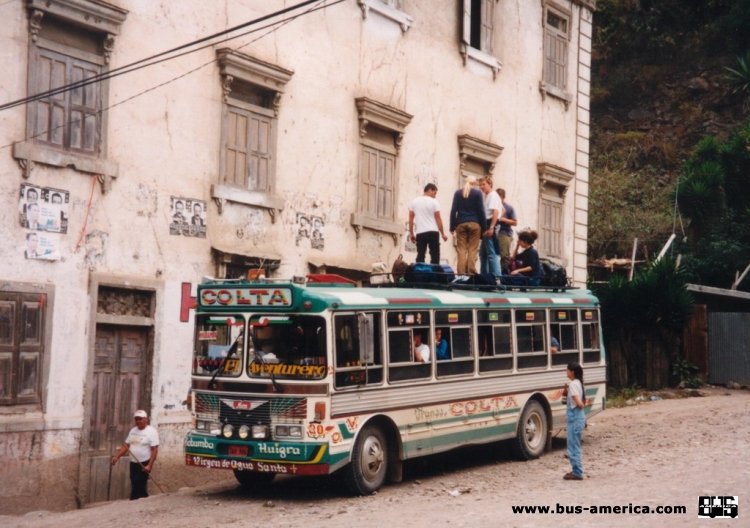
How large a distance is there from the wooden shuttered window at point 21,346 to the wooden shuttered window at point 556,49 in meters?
14.5

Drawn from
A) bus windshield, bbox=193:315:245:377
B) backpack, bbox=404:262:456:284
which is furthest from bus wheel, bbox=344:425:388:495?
backpack, bbox=404:262:456:284

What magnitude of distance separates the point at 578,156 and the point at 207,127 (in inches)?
476

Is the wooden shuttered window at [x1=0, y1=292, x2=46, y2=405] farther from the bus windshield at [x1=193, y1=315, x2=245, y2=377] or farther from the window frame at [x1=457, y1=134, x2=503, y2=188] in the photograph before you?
the window frame at [x1=457, y1=134, x2=503, y2=188]

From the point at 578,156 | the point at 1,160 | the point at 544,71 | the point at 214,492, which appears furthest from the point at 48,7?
the point at 578,156

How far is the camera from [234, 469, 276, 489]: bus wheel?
12.9 m

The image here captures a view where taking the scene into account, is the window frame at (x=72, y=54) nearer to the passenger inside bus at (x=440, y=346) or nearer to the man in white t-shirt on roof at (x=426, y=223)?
the man in white t-shirt on roof at (x=426, y=223)

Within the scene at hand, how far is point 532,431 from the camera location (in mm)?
15289

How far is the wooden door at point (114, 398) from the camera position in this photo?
14.4m

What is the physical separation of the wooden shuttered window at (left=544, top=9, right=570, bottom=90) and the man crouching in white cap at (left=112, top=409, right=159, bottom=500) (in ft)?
46.8

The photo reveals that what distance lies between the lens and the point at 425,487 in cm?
1272

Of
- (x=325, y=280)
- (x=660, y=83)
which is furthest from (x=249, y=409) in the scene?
(x=660, y=83)

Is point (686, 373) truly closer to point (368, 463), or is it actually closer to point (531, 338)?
point (531, 338)

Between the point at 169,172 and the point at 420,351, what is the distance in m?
4.96

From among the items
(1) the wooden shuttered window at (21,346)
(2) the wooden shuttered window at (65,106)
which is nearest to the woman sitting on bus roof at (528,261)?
(2) the wooden shuttered window at (65,106)
